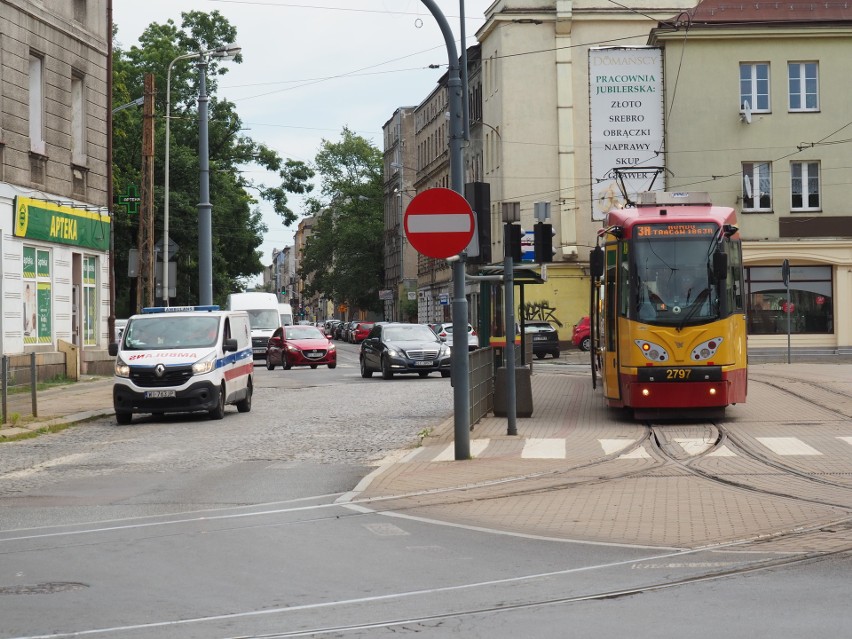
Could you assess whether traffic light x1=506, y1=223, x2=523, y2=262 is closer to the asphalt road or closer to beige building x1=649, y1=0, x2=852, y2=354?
the asphalt road

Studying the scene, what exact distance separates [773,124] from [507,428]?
1441 inches

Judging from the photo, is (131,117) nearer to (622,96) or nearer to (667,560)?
(622,96)

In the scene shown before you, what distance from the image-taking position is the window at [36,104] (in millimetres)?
30547

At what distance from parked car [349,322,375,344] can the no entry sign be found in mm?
68710

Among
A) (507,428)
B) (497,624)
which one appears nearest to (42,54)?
(507,428)

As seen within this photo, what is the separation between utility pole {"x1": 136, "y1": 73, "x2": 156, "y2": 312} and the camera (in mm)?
40531

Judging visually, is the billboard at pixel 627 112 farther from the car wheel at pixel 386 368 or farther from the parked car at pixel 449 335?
the car wheel at pixel 386 368

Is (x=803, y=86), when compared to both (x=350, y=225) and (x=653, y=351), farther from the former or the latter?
(x=350, y=225)

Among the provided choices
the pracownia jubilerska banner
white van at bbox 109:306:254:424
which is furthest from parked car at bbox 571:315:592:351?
white van at bbox 109:306:254:424

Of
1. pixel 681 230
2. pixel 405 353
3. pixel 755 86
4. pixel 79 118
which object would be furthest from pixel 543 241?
pixel 755 86

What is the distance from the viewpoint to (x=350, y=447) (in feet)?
55.2

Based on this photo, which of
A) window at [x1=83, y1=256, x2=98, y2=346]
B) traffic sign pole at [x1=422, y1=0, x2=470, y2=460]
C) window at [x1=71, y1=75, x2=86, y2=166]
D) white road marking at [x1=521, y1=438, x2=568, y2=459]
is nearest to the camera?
traffic sign pole at [x1=422, y1=0, x2=470, y2=460]

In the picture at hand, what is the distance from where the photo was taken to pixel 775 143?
169ft

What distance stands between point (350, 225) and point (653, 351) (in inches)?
3702
